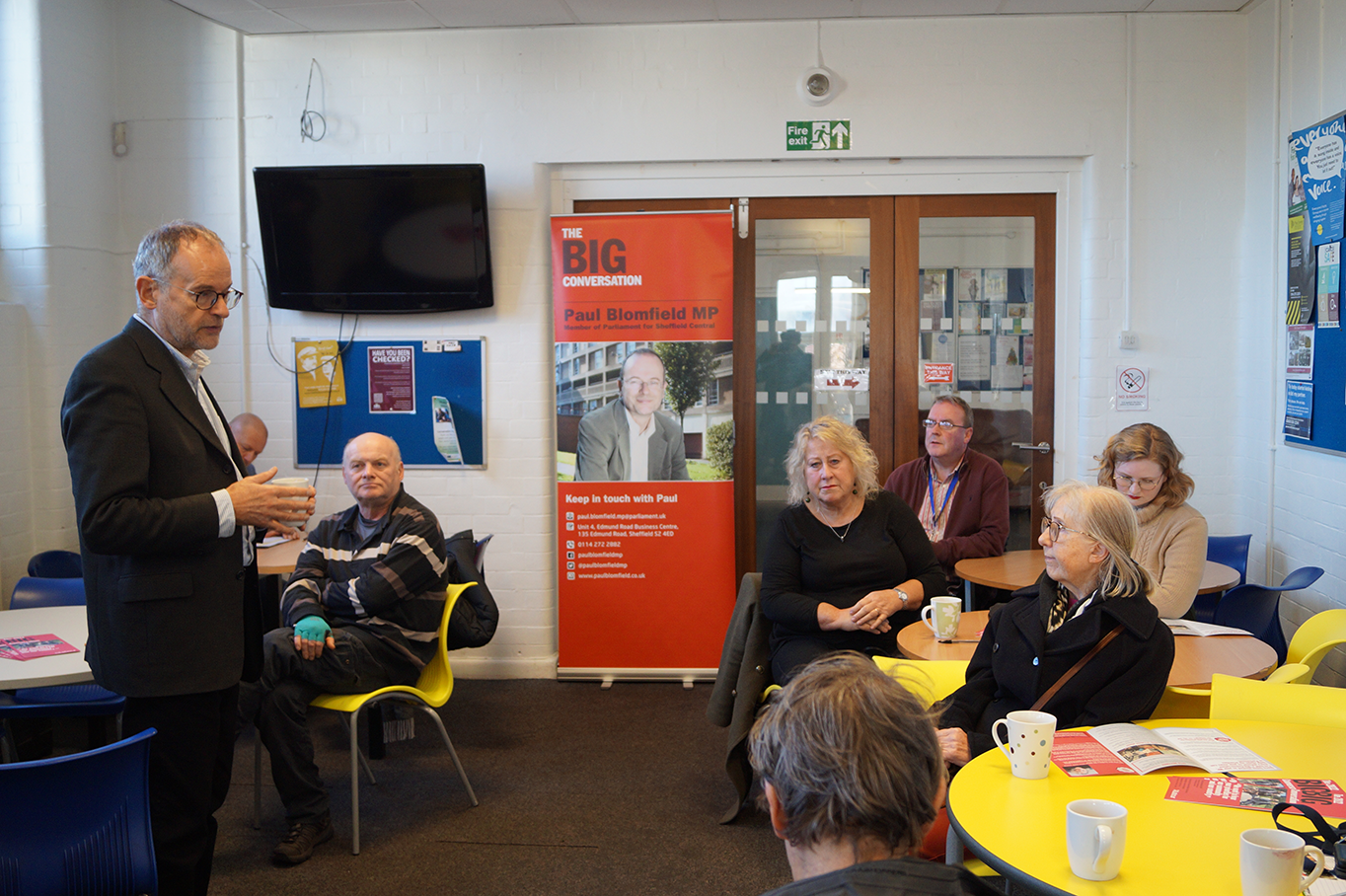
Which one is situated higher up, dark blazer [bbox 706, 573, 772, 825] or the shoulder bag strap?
the shoulder bag strap

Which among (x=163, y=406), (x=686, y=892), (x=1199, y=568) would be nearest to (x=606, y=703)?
(x=686, y=892)

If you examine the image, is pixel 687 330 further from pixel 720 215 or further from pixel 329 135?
pixel 329 135

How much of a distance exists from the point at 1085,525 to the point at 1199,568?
1297mm

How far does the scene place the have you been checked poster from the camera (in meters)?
4.86

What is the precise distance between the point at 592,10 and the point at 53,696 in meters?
3.73

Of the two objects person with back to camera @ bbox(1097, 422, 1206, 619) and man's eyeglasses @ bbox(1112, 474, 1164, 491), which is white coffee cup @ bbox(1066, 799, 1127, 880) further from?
man's eyeglasses @ bbox(1112, 474, 1164, 491)

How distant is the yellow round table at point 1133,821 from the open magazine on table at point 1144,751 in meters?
0.02

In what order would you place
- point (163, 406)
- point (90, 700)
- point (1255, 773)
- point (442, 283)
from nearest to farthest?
point (1255, 773) < point (163, 406) < point (90, 700) < point (442, 283)

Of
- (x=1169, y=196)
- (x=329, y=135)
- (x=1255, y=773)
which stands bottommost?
(x=1255, y=773)

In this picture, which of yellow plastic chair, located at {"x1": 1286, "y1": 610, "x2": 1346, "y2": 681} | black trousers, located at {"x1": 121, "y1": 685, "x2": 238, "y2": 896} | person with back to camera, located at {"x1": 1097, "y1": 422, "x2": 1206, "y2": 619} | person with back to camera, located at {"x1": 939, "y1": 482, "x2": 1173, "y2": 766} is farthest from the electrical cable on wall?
yellow plastic chair, located at {"x1": 1286, "y1": 610, "x2": 1346, "y2": 681}

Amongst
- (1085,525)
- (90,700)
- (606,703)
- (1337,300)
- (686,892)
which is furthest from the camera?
(606,703)

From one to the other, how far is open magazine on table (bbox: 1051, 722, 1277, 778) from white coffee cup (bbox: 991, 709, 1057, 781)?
0.26ft

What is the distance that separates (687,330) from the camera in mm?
4875

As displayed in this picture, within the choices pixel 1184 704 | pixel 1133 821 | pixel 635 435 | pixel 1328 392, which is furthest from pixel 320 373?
pixel 1328 392
